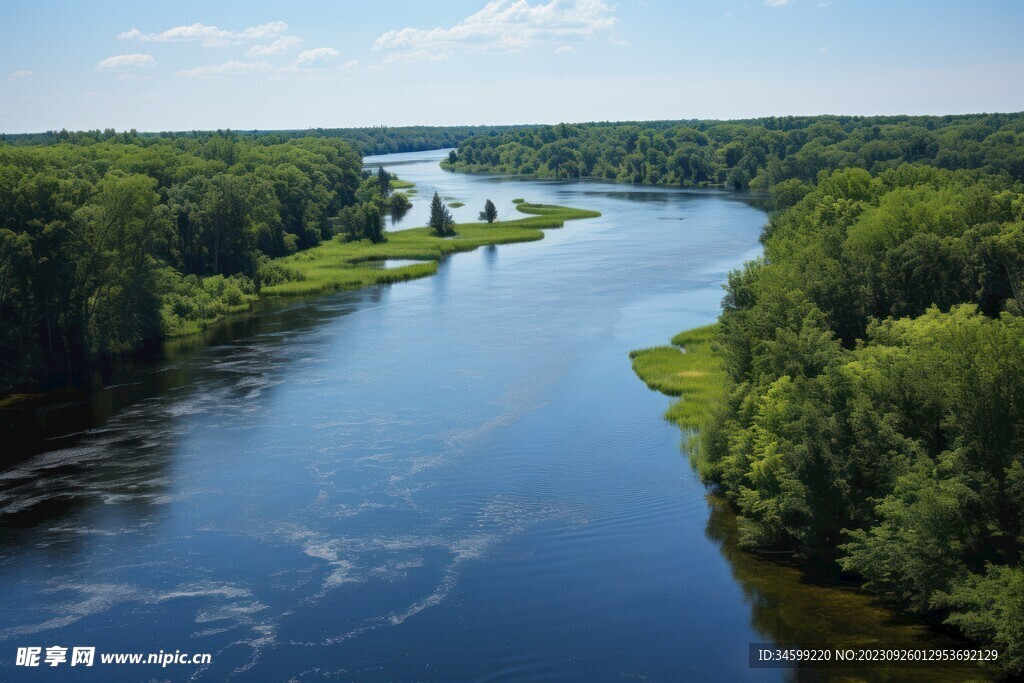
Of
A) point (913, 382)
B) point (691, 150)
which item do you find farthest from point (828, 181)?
point (691, 150)

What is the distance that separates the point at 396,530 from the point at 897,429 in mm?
15275

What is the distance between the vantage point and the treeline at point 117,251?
2009 inches

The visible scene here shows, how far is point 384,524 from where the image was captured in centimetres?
3178

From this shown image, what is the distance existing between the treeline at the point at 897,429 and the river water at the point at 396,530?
1.73m

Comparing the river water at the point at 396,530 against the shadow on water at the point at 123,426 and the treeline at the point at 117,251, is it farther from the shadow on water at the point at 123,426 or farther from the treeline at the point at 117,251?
the treeline at the point at 117,251

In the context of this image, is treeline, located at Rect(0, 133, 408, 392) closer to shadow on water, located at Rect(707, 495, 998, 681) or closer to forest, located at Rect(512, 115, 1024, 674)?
forest, located at Rect(512, 115, 1024, 674)

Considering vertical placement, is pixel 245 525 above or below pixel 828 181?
below

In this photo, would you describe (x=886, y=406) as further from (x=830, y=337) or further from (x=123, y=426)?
(x=123, y=426)

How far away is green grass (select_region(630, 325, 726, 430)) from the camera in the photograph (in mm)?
41156

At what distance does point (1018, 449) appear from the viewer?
24625mm

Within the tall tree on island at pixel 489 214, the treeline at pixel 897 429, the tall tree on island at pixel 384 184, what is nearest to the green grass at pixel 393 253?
the tall tree on island at pixel 489 214

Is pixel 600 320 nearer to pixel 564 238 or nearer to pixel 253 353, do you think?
pixel 253 353

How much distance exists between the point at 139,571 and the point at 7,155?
1450 inches

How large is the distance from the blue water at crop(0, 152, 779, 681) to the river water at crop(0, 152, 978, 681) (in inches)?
3.7
